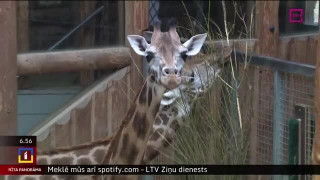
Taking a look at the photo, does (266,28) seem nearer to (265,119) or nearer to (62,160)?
(265,119)

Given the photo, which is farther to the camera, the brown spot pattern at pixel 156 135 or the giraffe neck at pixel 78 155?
the brown spot pattern at pixel 156 135

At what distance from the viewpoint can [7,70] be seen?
16.6 feet

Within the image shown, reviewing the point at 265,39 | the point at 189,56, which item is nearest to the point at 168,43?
the point at 189,56

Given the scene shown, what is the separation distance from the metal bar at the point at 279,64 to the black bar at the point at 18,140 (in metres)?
1.50

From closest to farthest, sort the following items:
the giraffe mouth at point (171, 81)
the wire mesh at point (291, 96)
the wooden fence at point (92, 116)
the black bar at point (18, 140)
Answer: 1. the giraffe mouth at point (171, 81)
2. the wire mesh at point (291, 96)
3. the black bar at point (18, 140)
4. the wooden fence at point (92, 116)

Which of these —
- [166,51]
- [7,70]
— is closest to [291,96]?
[166,51]

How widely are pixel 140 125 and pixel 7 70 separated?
1213 mm

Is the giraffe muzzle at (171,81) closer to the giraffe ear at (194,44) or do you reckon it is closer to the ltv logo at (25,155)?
the giraffe ear at (194,44)

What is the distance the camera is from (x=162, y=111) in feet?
15.8

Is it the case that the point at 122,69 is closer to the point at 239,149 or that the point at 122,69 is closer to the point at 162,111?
the point at 162,111

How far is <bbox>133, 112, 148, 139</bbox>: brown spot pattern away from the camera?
4.36m

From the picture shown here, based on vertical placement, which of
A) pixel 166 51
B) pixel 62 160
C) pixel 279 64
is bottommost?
pixel 62 160

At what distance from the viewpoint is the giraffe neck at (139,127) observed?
434 centimetres

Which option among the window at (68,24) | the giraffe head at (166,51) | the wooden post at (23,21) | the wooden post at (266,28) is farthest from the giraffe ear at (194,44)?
the wooden post at (23,21)
